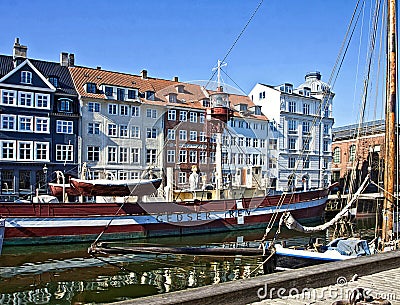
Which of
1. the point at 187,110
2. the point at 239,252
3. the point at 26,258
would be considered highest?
the point at 187,110

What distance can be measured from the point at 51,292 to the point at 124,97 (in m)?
28.9

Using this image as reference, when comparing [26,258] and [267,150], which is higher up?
[267,150]

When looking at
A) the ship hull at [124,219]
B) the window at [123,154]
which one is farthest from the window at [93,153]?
the ship hull at [124,219]

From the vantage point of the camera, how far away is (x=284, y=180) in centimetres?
4928

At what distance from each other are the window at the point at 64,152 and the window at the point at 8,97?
16.2 ft

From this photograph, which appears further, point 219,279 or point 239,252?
point 219,279

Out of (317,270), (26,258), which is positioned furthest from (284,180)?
(317,270)

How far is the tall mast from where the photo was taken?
1198 centimetres

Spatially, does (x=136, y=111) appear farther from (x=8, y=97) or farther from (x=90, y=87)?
(x=8, y=97)

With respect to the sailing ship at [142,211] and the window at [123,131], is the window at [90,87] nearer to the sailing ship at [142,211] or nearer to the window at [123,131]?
the window at [123,131]

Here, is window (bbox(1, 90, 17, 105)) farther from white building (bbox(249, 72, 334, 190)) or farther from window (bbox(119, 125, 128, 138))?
white building (bbox(249, 72, 334, 190))

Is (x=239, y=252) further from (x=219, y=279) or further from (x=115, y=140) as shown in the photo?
(x=115, y=140)

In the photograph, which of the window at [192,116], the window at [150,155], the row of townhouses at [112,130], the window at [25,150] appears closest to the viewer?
the row of townhouses at [112,130]

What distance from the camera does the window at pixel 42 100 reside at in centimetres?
3569
